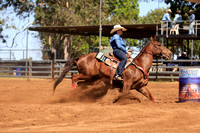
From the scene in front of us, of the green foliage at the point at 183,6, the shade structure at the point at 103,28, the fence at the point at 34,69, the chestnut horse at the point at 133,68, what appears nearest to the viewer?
the chestnut horse at the point at 133,68

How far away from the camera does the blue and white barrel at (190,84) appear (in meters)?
9.21

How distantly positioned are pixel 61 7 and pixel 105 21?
6832mm

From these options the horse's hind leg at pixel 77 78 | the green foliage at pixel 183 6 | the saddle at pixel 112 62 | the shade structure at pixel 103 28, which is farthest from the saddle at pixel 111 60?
the green foliage at pixel 183 6

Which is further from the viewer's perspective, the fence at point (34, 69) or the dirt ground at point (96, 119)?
the fence at point (34, 69)

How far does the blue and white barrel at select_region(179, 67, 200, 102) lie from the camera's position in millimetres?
9211

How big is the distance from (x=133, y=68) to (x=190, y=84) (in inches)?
66.4

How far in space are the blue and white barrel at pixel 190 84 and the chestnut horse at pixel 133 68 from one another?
2.82 ft

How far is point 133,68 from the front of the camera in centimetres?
948

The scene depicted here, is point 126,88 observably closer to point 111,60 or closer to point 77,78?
point 111,60

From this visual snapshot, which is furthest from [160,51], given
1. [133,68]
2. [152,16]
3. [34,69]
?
[152,16]

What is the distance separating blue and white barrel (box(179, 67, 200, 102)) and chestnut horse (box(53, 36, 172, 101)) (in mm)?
859

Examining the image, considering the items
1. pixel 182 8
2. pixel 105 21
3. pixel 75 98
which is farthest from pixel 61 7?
pixel 75 98

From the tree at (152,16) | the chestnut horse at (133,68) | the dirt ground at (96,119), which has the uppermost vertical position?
the tree at (152,16)

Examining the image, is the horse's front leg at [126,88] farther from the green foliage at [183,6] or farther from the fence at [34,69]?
the green foliage at [183,6]
